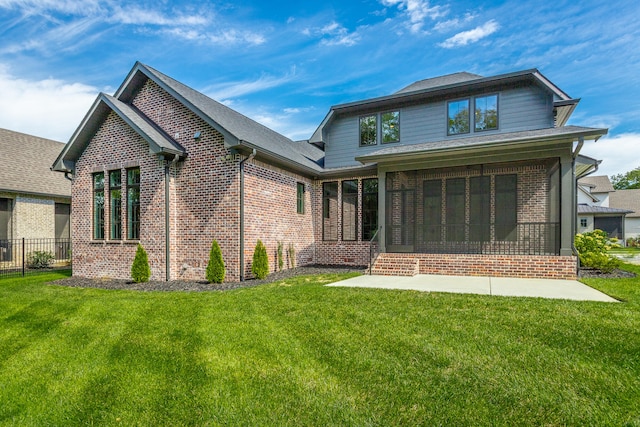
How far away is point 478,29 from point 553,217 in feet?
19.5

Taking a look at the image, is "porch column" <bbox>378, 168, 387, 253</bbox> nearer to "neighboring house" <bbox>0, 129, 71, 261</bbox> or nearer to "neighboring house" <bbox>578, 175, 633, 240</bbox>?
"neighboring house" <bbox>0, 129, 71, 261</bbox>

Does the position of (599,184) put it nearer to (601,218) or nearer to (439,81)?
(601,218)

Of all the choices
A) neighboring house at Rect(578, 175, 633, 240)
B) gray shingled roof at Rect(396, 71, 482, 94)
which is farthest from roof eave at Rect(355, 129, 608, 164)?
neighboring house at Rect(578, 175, 633, 240)

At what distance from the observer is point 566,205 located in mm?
8922

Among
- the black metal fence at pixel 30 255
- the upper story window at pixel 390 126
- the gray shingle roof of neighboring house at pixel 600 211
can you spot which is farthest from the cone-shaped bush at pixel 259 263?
the gray shingle roof of neighboring house at pixel 600 211

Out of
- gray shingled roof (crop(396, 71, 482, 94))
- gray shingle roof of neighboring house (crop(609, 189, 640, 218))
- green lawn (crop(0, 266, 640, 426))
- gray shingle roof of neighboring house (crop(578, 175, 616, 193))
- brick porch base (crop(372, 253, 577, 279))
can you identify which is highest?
gray shingled roof (crop(396, 71, 482, 94))

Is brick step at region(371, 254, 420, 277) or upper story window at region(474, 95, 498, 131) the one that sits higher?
upper story window at region(474, 95, 498, 131)

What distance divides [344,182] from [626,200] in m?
36.6

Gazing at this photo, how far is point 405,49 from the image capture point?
11969 mm

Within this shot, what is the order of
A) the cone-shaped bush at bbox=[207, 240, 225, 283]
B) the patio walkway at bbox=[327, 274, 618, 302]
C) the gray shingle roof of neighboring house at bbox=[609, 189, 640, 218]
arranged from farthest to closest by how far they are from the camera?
the gray shingle roof of neighboring house at bbox=[609, 189, 640, 218]
the cone-shaped bush at bbox=[207, 240, 225, 283]
the patio walkway at bbox=[327, 274, 618, 302]

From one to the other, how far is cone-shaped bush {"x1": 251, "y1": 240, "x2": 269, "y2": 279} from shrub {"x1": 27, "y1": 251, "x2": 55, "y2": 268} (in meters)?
10.4

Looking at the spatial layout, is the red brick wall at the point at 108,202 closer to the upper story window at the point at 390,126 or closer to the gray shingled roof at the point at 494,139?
the gray shingled roof at the point at 494,139

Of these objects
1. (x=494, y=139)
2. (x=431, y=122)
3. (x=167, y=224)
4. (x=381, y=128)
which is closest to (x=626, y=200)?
(x=431, y=122)

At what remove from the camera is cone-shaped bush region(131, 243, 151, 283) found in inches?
386
